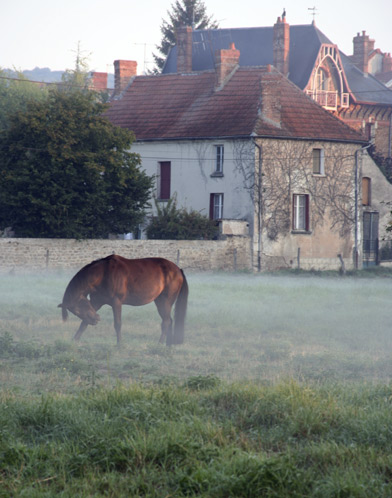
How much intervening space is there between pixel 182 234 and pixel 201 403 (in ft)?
95.2

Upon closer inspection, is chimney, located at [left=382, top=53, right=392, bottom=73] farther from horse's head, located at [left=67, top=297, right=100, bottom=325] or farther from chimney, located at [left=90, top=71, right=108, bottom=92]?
horse's head, located at [left=67, top=297, right=100, bottom=325]

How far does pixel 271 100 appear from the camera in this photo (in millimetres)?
40812

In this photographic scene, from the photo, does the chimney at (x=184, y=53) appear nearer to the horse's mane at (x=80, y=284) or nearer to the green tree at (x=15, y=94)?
the green tree at (x=15, y=94)

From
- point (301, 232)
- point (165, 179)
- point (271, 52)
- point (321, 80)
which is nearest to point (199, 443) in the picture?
point (301, 232)

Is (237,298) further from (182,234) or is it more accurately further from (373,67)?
(373,67)

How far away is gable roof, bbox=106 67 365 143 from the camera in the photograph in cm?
4069

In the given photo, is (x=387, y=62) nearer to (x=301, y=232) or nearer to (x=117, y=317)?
(x=301, y=232)

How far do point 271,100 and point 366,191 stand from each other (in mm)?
11049

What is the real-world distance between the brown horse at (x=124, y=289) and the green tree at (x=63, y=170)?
17.2 m

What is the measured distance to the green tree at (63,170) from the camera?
3173cm

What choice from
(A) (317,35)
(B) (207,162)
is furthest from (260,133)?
(A) (317,35)

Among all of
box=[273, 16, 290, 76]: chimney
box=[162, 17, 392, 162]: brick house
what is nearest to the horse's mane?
box=[162, 17, 392, 162]: brick house

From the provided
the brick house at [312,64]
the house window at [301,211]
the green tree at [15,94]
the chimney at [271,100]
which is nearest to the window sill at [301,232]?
the house window at [301,211]

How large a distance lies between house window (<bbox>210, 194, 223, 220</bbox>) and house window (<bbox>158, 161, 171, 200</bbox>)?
3.05 metres
